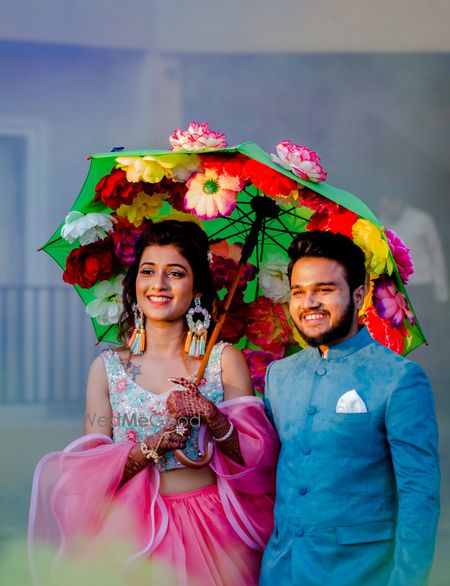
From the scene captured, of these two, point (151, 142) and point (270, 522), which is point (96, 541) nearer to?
point (270, 522)

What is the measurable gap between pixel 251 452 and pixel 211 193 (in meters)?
0.80

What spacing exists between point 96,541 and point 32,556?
0.19 m

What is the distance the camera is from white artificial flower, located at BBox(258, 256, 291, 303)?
12.1ft

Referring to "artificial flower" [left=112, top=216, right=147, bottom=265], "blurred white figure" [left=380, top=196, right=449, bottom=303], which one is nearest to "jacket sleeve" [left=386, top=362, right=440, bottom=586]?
"artificial flower" [left=112, top=216, right=147, bottom=265]

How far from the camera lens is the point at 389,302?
3.23 m

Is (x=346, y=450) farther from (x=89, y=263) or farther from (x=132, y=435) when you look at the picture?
(x=89, y=263)

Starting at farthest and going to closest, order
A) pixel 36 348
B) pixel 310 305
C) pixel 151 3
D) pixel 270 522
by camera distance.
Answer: pixel 36 348
pixel 151 3
pixel 270 522
pixel 310 305

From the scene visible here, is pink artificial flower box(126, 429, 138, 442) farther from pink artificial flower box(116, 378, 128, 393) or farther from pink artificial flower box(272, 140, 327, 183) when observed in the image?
pink artificial flower box(272, 140, 327, 183)

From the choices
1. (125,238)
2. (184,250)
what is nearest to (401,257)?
(184,250)

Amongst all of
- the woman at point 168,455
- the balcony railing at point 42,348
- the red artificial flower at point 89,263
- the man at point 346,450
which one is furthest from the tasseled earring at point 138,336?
the balcony railing at point 42,348

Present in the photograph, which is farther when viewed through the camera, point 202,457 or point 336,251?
point 202,457

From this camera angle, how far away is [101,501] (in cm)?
303

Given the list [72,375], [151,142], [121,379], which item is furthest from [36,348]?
[121,379]

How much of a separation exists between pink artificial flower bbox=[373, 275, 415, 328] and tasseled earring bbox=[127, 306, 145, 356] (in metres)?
0.76
